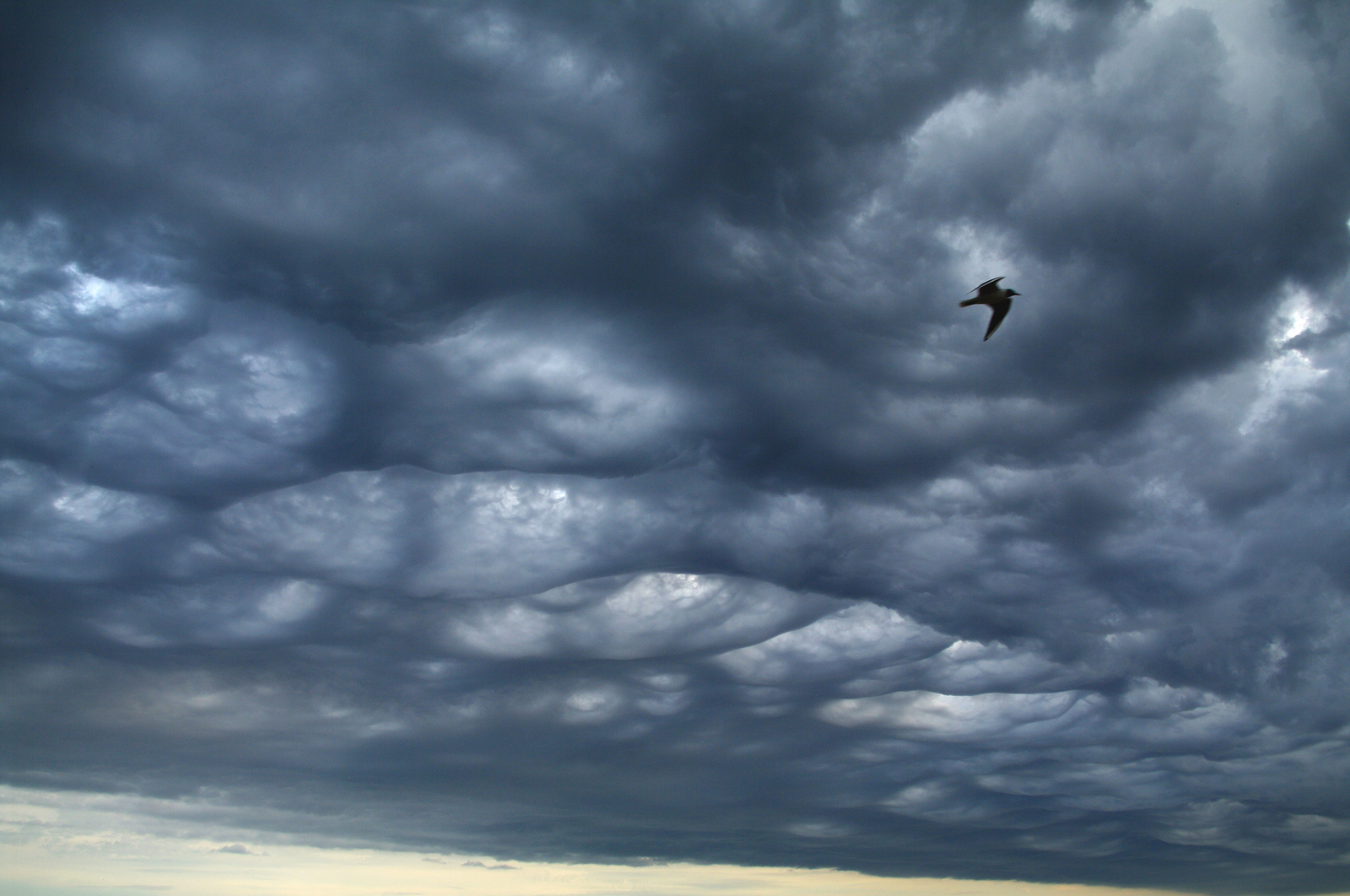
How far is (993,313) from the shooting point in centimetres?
4794
